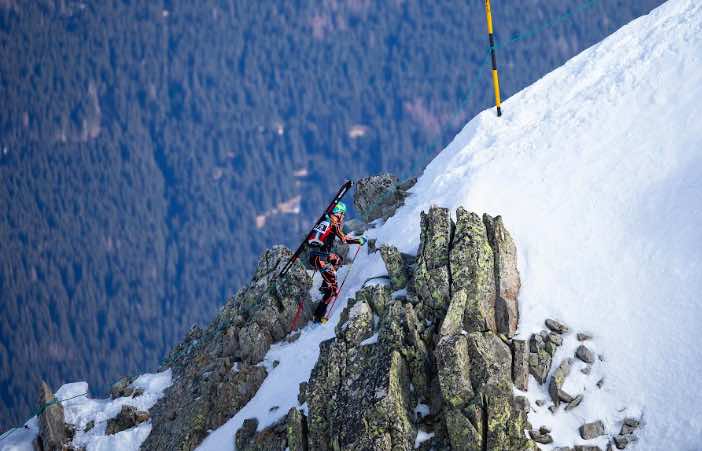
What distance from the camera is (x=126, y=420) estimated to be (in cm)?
2686

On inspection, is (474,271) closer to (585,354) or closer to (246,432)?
(585,354)

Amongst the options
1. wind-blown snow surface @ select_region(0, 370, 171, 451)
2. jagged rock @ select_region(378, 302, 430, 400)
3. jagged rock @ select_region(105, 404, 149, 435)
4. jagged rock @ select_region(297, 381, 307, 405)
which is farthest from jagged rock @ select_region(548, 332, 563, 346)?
jagged rock @ select_region(105, 404, 149, 435)

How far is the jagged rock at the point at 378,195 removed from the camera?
29.1 meters

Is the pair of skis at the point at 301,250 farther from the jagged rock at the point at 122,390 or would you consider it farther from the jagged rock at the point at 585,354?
the jagged rock at the point at 585,354

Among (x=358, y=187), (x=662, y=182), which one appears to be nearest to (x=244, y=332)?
(x=358, y=187)

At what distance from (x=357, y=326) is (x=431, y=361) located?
2.63 metres

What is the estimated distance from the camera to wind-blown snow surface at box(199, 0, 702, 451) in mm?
17859

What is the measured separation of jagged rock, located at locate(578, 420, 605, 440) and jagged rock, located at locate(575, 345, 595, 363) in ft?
5.88

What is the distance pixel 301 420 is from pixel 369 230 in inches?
373

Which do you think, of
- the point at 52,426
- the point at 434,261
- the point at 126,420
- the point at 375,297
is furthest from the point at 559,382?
the point at 52,426

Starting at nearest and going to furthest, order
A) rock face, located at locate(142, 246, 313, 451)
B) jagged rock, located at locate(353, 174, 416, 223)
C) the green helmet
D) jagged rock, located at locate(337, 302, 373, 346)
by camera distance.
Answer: jagged rock, located at locate(337, 302, 373, 346) → rock face, located at locate(142, 246, 313, 451) → the green helmet → jagged rock, located at locate(353, 174, 416, 223)

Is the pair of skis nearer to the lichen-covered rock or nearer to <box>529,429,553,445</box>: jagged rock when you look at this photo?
the lichen-covered rock

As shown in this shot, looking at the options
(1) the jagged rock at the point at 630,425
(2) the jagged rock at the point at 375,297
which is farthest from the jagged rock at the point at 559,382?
(2) the jagged rock at the point at 375,297

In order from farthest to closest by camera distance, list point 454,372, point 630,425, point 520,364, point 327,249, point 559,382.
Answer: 1. point 327,249
2. point 520,364
3. point 559,382
4. point 454,372
5. point 630,425
